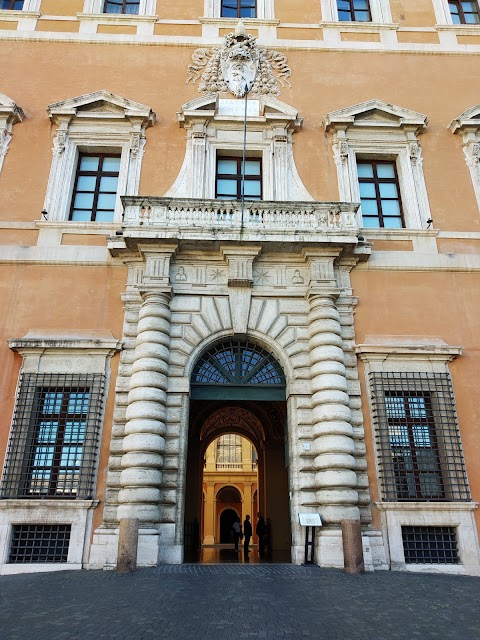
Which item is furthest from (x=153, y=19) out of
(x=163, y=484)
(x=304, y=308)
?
(x=163, y=484)

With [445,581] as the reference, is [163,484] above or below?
above

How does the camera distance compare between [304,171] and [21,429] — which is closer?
[21,429]

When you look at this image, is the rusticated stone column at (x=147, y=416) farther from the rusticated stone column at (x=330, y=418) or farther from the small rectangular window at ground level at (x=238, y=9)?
the small rectangular window at ground level at (x=238, y=9)

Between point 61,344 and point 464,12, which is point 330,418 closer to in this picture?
point 61,344

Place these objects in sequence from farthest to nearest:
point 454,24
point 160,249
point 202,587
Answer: point 454,24 < point 160,249 < point 202,587

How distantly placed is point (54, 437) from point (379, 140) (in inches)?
396

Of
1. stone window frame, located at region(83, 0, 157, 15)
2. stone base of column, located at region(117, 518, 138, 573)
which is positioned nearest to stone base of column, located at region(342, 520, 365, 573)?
stone base of column, located at region(117, 518, 138, 573)

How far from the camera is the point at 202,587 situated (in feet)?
22.2

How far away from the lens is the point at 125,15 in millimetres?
14227

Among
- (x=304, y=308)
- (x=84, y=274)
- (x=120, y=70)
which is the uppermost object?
(x=120, y=70)

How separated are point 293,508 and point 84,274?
636 cm

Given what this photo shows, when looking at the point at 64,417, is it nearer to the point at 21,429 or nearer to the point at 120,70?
the point at 21,429

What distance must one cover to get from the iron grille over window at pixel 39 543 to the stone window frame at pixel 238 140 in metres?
7.42

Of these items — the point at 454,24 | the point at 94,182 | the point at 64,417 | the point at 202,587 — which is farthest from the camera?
the point at 454,24
